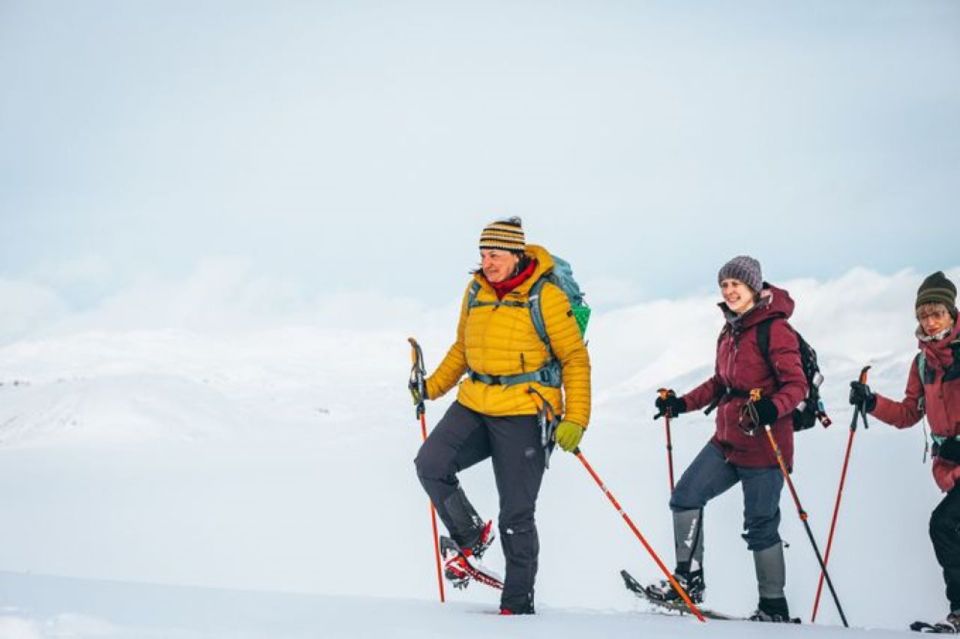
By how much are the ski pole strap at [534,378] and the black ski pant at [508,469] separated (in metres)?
0.20

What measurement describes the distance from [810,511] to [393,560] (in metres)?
4.98

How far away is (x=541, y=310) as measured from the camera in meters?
4.75

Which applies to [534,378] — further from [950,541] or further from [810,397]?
[950,541]

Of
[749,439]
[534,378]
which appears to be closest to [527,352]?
[534,378]

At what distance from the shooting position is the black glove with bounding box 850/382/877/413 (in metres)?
5.44

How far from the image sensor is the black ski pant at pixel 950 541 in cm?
484

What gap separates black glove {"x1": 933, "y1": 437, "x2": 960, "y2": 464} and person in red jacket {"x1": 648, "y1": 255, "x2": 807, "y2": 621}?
2.74 ft

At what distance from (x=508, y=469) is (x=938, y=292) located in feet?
9.13

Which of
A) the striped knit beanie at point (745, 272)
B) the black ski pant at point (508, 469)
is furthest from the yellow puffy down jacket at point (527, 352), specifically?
the striped knit beanie at point (745, 272)

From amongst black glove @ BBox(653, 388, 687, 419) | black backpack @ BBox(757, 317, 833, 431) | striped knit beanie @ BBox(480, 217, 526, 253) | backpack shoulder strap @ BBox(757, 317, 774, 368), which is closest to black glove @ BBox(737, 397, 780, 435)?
backpack shoulder strap @ BBox(757, 317, 774, 368)

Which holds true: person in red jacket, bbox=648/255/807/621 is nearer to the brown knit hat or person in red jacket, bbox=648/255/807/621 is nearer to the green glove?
the brown knit hat

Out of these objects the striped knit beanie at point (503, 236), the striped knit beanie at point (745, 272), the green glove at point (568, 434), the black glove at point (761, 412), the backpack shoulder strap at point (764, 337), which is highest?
the striped knit beanie at point (503, 236)

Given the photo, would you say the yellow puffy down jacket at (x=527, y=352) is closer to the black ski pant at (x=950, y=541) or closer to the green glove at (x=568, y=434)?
the green glove at (x=568, y=434)

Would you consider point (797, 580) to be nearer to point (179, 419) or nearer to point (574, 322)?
point (574, 322)
